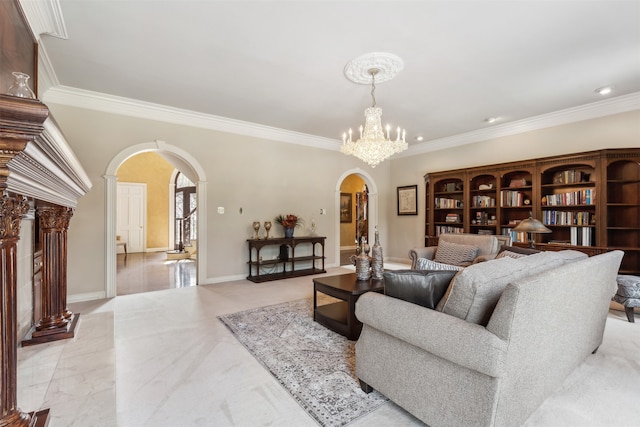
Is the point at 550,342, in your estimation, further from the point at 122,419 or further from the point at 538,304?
the point at 122,419

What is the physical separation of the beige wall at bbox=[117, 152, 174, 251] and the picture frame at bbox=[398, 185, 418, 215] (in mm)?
7232

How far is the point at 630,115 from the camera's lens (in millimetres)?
4160

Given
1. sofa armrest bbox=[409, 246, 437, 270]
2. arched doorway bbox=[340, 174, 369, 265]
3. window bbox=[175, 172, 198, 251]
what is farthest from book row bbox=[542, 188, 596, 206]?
window bbox=[175, 172, 198, 251]

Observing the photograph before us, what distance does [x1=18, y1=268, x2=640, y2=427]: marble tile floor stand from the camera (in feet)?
5.67

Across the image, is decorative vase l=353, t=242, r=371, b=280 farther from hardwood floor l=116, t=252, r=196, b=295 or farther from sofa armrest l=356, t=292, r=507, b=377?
hardwood floor l=116, t=252, r=196, b=295

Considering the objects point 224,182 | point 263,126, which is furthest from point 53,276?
point 263,126

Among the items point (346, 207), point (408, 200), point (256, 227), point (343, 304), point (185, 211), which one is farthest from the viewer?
point (346, 207)

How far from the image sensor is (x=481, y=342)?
4.26 feet

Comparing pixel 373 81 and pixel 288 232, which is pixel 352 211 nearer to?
pixel 288 232

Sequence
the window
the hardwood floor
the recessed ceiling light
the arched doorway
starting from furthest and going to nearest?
1. the arched doorway
2. the window
3. the hardwood floor
4. the recessed ceiling light

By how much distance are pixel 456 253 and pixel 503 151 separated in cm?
258

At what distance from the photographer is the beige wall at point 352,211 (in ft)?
32.8

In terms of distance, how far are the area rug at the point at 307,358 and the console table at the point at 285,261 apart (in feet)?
5.68

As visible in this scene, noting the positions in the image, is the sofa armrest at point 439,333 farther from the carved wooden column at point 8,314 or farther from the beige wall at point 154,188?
the beige wall at point 154,188
